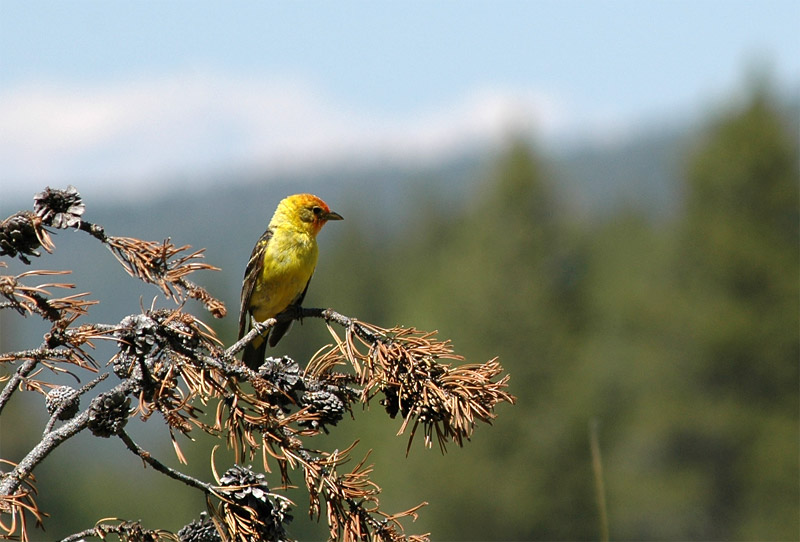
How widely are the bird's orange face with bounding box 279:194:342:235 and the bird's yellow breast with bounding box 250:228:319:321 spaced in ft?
0.28

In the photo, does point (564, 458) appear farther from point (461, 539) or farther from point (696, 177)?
point (696, 177)

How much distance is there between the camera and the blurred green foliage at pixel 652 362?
30.9 meters

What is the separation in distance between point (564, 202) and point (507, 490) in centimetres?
1161

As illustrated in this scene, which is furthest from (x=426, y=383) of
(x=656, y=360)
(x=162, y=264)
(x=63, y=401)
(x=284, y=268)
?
(x=656, y=360)

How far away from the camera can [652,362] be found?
111ft

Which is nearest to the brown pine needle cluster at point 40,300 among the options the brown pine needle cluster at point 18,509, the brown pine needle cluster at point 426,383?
the brown pine needle cluster at point 18,509

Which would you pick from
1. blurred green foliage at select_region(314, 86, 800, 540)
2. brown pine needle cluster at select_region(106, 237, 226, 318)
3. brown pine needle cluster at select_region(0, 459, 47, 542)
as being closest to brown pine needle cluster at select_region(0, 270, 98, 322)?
brown pine needle cluster at select_region(106, 237, 226, 318)

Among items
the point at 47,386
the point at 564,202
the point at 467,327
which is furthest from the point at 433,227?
the point at 47,386

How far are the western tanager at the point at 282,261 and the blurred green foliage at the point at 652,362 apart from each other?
79.3 ft

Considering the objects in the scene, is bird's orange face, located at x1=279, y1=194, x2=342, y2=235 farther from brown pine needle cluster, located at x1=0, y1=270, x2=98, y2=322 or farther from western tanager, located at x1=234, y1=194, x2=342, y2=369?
brown pine needle cluster, located at x1=0, y1=270, x2=98, y2=322

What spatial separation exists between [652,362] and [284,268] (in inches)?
1161

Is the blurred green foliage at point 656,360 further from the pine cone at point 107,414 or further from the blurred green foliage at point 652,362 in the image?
the pine cone at point 107,414

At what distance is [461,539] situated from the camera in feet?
107

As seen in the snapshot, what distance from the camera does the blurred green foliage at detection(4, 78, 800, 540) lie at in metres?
30.9
